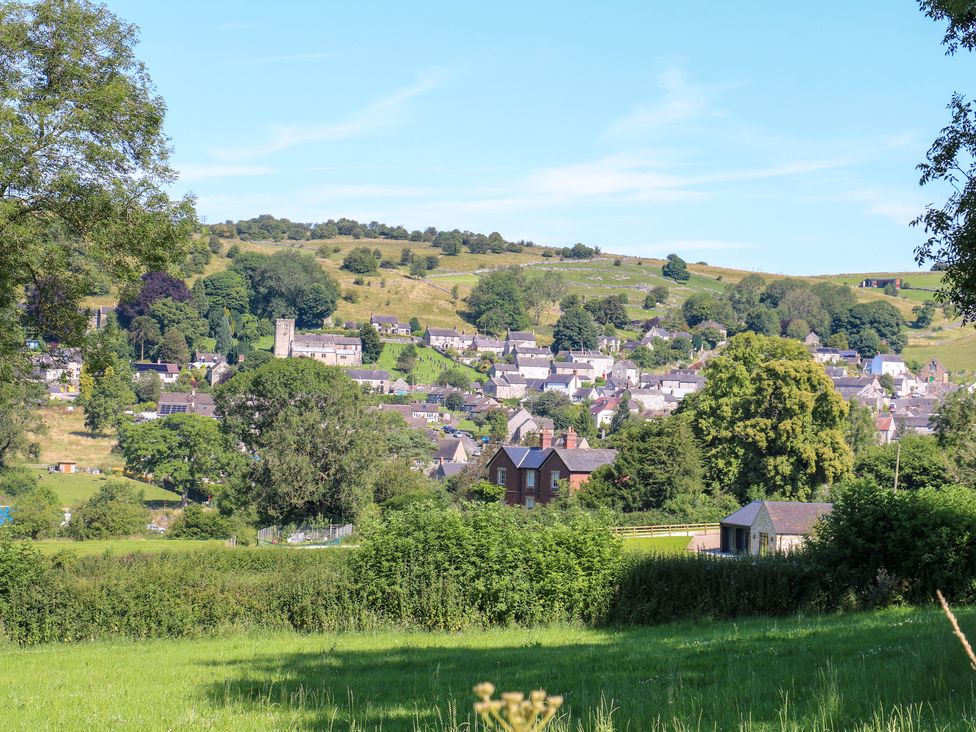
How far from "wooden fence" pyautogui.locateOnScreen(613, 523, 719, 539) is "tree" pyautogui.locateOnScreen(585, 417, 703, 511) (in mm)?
3228

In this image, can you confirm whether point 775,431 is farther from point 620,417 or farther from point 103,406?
point 620,417

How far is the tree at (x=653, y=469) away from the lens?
57.6m

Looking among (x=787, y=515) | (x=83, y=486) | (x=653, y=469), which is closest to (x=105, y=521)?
(x=653, y=469)

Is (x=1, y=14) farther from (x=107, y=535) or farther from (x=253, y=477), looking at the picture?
(x=253, y=477)

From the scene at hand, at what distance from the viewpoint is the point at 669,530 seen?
53.5 m

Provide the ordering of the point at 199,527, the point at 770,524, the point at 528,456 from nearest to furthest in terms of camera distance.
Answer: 1. the point at 770,524
2. the point at 199,527
3. the point at 528,456

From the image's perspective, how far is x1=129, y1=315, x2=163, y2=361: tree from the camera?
173375 millimetres

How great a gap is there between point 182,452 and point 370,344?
326 feet

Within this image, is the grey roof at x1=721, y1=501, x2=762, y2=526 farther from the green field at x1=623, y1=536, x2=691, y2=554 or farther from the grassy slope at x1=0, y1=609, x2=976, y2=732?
the grassy slope at x1=0, y1=609, x2=976, y2=732

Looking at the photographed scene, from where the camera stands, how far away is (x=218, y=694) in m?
12.1

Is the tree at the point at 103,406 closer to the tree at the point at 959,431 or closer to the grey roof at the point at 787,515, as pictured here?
the grey roof at the point at 787,515

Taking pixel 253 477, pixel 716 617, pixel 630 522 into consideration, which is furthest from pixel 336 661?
pixel 253 477

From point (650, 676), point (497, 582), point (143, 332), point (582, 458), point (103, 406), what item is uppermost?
point (143, 332)

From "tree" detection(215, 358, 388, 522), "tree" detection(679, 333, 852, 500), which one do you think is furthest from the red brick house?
"tree" detection(215, 358, 388, 522)
